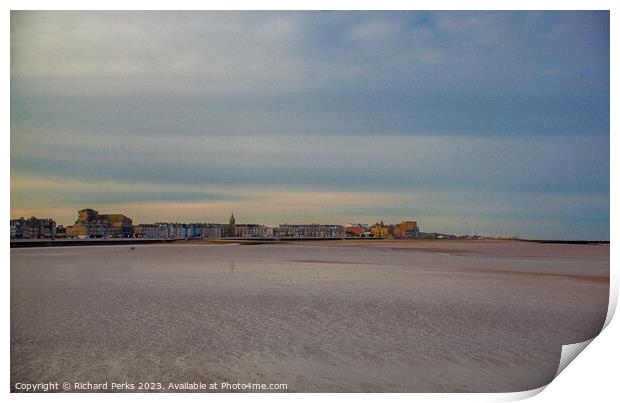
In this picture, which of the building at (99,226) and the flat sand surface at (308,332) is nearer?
the flat sand surface at (308,332)

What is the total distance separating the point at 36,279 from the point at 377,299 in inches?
338

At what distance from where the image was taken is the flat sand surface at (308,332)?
5.62 meters

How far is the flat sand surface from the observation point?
5.62m

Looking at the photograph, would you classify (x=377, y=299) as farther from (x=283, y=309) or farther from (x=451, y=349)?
(x=451, y=349)

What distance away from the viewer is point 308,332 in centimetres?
724

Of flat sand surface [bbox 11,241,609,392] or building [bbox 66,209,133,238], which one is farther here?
building [bbox 66,209,133,238]

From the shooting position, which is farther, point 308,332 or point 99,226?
point 99,226
